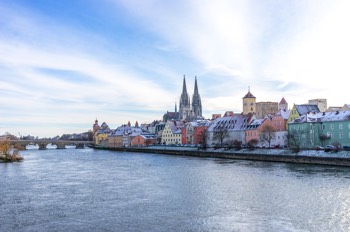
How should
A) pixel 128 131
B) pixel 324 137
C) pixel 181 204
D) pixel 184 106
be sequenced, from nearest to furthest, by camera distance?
pixel 181 204
pixel 324 137
pixel 128 131
pixel 184 106

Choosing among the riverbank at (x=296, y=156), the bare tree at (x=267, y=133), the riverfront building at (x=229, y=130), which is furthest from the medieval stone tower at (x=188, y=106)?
the riverbank at (x=296, y=156)

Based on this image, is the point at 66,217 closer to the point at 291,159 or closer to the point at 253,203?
the point at 253,203

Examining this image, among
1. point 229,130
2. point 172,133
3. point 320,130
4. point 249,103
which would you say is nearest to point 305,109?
point 320,130

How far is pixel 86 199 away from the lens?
2278cm

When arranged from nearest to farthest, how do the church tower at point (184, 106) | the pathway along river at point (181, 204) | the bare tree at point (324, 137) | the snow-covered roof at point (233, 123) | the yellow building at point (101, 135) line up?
the pathway along river at point (181, 204) < the bare tree at point (324, 137) < the snow-covered roof at point (233, 123) < the yellow building at point (101, 135) < the church tower at point (184, 106)

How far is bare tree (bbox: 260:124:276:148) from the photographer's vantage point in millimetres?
62644

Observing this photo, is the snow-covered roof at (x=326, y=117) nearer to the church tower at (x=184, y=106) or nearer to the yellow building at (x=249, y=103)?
the yellow building at (x=249, y=103)

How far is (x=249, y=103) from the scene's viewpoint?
3634 inches

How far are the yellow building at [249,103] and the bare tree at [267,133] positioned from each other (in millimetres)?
26757

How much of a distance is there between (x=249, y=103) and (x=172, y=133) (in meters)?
23.2

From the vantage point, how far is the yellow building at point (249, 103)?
3632 inches

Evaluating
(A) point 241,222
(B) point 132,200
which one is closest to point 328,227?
(A) point 241,222

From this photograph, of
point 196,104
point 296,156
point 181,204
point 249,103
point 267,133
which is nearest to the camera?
point 181,204

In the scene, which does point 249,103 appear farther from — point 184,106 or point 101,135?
point 101,135
